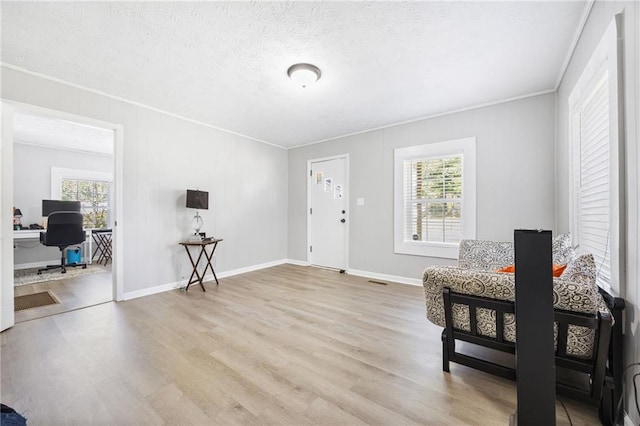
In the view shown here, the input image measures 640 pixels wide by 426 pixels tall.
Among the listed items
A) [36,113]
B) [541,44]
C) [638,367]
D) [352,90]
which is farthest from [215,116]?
[638,367]

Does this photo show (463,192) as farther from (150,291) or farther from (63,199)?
(63,199)

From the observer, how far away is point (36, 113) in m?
2.66

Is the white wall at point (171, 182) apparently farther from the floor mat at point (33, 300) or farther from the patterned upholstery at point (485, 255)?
the patterned upholstery at point (485, 255)

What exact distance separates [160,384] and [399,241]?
3.39 metres

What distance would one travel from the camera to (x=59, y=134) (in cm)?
460

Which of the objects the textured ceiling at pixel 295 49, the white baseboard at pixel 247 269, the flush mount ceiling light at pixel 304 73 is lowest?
the white baseboard at pixel 247 269

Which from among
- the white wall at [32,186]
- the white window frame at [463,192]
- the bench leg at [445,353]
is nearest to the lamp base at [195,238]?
the white window frame at [463,192]

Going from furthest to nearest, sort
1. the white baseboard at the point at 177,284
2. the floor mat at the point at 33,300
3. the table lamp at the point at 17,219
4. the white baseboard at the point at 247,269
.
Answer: the table lamp at the point at 17,219 < the white baseboard at the point at 247,269 < the white baseboard at the point at 177,284 < the floor mat at the point at 33,300

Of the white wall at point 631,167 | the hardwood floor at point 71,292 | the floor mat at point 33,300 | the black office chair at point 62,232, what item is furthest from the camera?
the black office chair at point 62,232

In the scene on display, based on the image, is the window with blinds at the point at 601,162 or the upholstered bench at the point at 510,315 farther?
the window with blinds at the point at 601,162

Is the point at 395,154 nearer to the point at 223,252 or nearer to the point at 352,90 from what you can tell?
the point at 352,90

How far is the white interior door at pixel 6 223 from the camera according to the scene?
2354 millimetres

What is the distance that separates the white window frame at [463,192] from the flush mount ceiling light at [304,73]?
2.02 meters

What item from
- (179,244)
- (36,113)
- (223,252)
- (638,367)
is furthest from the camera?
(223,252)
